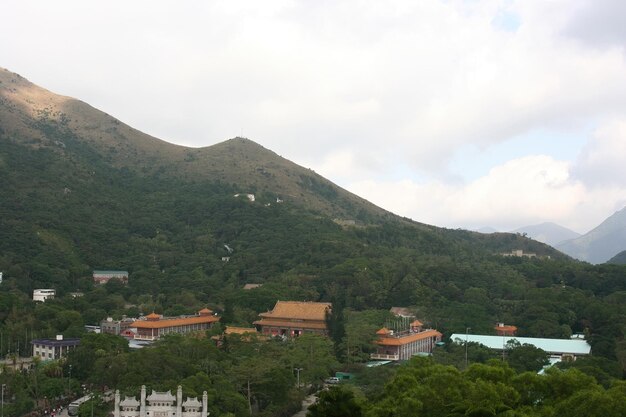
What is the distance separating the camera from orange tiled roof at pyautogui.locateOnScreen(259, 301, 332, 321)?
61.0 m

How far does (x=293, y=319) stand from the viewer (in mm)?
61156

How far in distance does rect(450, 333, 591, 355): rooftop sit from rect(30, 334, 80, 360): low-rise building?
28.7m

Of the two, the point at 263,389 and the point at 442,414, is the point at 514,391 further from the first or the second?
the point at 263,389

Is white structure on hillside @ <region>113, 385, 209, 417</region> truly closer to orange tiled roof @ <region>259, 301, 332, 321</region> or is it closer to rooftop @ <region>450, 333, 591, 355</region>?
orange tiled roof @ <region>259, 301, 332, 321</region>

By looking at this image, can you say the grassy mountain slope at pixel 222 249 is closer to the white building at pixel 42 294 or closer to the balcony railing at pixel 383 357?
the white building at pixel 42 294

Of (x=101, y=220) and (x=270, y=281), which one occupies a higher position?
(x=101, y=220)

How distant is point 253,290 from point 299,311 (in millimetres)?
8224

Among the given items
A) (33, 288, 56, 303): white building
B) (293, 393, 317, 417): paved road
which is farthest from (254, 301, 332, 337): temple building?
(33, 288, 56, 303): white building

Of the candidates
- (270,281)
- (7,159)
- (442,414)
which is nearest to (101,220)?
(7,159)

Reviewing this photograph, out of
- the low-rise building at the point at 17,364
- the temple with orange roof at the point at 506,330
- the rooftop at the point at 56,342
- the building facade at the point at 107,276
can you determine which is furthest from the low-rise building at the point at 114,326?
the temple with orange roof at the point at 506,330

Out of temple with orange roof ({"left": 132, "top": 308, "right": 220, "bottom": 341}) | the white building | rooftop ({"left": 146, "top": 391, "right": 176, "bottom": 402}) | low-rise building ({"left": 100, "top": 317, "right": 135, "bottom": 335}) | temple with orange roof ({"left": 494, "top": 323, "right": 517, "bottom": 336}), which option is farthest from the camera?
the white building

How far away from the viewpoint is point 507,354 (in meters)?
51.0

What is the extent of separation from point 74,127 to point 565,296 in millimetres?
101576

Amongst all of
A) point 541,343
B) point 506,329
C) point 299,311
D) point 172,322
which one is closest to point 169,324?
point 172,322
